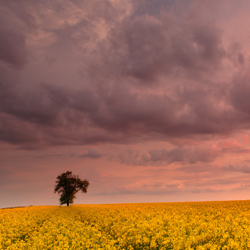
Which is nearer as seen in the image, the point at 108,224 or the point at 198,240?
the point at 198,240

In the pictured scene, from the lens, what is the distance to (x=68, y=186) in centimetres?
8631

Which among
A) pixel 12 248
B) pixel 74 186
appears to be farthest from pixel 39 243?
pixel 74 186

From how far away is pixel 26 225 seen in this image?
23.4 m

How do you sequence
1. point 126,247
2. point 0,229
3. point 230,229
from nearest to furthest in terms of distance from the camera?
point 126,247 → point 230,229 → point 0,229

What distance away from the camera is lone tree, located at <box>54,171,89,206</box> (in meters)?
85.4

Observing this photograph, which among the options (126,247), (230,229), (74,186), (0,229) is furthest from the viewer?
(74,186)

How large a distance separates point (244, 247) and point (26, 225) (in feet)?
63.1

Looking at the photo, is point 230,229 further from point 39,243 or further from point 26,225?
point 26,225

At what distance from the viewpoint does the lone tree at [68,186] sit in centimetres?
8544

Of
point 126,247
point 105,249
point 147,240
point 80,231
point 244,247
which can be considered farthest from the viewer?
point 80,231

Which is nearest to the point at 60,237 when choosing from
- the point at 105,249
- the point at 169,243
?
the point at 105,249

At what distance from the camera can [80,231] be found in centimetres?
1681

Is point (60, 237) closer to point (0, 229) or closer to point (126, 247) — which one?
point (126, 247)

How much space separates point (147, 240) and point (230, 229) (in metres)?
5.66
